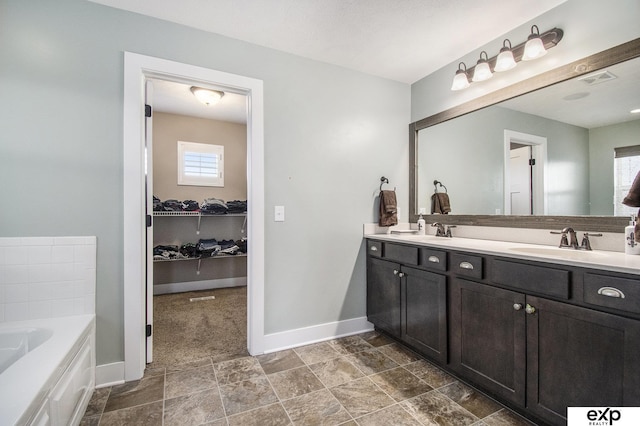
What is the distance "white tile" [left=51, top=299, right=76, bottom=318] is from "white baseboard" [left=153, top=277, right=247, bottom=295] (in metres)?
2.23

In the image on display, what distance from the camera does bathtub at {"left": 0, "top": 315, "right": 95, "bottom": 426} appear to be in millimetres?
978

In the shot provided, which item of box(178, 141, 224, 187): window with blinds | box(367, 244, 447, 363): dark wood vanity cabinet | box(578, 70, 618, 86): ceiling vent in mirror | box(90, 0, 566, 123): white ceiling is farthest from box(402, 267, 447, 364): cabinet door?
box(178, 141, 224, 187): window with blinds

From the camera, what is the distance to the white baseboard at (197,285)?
Result: 13.0ft

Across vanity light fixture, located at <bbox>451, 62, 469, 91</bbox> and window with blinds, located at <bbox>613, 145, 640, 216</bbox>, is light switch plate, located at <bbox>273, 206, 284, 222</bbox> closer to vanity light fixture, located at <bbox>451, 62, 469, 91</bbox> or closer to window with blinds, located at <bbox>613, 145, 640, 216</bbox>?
vanity light fixture, located at <bbox>451, 62, 469, 91</bbox>

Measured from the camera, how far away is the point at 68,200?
1.80 metres

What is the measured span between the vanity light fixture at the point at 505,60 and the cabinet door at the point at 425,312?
1529 mm

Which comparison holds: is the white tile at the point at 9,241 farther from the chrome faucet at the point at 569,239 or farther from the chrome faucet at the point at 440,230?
the chrome faucet at the point at 569,239

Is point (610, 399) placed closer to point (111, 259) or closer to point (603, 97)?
point (603, 97)

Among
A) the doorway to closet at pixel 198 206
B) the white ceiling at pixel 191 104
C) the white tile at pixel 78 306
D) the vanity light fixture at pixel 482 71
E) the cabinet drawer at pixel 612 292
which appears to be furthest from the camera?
the doorway to closet at pixel 198 206

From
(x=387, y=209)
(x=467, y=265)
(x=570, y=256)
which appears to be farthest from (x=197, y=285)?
(x=570, y=256)

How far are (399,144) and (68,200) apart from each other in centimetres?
271

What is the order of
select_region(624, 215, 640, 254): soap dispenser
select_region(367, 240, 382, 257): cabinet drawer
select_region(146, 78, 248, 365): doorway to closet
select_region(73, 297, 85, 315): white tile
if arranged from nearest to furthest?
select_region(624, 215, 640, 254): soap dispenser → select_region(73, 297, 85, 315): white tile → select_region(367, 240, 382, 257): cabinet drawer → select_region(146, 78, 248, 365): doorway to closet

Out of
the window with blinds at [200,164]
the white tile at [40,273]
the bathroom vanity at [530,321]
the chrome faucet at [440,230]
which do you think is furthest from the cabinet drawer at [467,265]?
the window with blinds at [200,164]

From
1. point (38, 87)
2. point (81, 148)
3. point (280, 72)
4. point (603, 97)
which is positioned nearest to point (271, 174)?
point (280, 72)
